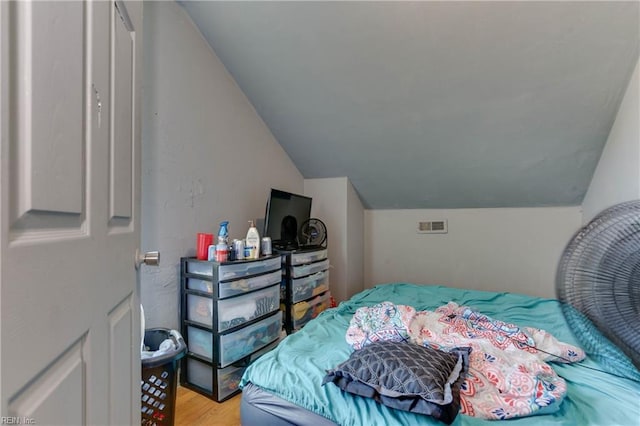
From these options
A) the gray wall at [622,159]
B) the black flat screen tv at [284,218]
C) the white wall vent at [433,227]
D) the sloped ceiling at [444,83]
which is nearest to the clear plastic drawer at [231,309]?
the black flat screen tv at [284,218]

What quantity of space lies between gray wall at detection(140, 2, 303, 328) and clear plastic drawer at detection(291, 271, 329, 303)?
2.31 feet

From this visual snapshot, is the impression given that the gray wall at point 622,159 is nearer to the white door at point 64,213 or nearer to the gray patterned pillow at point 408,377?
the gray patterned pillow at point 408,377

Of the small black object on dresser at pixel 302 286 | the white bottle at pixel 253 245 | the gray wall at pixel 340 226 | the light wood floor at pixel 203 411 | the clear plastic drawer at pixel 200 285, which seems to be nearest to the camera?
the light wood floor at pixel 203 411

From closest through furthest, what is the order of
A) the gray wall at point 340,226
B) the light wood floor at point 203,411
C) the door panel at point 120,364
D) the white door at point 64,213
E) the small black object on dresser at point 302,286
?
1. the white door at point 64,213
2. the door panel at point 120,364
3. the light wood floor at point 203,411
4. the small black object on dresser at point 302,286
5. the gray wall at point 340,226

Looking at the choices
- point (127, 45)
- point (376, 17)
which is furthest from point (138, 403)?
point (376, 17)

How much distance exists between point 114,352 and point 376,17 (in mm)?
2124

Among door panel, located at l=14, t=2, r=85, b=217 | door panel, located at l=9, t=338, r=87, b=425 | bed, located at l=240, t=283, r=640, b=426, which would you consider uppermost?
door panel, located at l=14, t=2, r=85, b=217

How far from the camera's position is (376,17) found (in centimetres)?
180

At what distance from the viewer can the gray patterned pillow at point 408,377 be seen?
0.94 metres

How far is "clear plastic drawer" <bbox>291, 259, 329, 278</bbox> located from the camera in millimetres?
2476

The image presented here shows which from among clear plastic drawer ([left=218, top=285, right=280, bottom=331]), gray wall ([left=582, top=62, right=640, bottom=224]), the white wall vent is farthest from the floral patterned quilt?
the white wall vent

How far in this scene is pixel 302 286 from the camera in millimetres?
2561

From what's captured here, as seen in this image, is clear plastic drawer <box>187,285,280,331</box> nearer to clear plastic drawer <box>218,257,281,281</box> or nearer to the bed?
clear plastic drawer <box>218,257,281,281</box>

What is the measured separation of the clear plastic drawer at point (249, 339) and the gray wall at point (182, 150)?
1.49 ft
